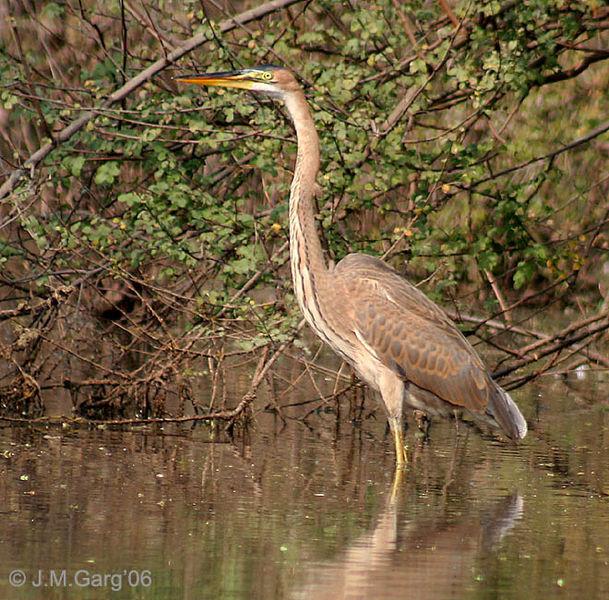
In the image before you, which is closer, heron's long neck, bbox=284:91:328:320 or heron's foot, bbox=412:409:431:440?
heron's long neck, bbox=284:91:328:320

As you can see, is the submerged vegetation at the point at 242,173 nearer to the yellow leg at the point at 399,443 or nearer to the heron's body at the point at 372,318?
the heron's body at the point at 372,318

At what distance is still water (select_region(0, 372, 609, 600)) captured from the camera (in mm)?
5777

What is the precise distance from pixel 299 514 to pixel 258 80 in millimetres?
3207

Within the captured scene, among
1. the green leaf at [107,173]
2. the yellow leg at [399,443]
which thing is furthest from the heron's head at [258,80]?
the yellow leg at [399,443]

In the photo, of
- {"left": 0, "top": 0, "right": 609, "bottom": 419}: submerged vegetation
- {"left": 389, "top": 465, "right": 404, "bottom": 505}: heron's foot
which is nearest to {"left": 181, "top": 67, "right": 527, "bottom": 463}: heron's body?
{"left": 0, "top": 0, "right": 609, "bottom": 419}: submerged vegetation

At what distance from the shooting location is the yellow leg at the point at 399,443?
29.2 ft

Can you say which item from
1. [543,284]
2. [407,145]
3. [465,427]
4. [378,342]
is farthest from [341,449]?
[543,284]

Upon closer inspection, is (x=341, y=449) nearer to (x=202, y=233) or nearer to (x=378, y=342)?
(x=378, y=342)

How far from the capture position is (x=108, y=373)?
998cm

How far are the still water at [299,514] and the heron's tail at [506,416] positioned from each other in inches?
8.2

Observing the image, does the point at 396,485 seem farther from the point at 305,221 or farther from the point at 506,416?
the point at 305,221

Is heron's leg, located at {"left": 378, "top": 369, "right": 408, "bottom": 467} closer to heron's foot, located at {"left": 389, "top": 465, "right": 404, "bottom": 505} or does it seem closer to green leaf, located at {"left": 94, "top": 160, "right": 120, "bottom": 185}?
heron's foot, located at {"left": 389, "top": 465, "right": 404, "bottom": 505}

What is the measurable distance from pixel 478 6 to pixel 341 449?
3.04 metres

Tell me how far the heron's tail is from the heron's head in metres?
2.36
